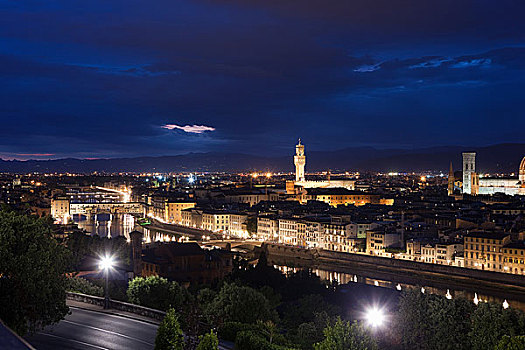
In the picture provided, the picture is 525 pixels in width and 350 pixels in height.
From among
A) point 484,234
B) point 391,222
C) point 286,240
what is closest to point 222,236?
point 286,240

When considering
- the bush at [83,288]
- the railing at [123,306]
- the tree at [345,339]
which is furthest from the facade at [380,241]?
the tree at [345,339]

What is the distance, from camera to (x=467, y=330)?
36.9 feet

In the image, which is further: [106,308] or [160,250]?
[160,250]

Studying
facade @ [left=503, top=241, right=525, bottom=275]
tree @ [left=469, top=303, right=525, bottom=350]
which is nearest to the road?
tree @ [left=469, top=303, right=525, bottom=350]

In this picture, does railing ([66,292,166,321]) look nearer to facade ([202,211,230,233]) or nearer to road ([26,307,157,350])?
road ([26,307,157,350])

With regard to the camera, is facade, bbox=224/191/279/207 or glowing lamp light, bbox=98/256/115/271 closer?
glowing lamp light, bbox=98/256/115/271

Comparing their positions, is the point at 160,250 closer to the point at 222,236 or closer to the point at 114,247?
the point at 114,247

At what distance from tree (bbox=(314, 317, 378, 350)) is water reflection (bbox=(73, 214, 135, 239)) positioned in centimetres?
3266

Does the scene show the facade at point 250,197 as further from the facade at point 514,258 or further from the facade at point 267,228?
the facade at point 514,258

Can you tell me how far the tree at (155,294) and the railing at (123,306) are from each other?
6.35 feet

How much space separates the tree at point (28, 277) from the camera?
8.22m

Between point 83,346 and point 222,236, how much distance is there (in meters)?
34.5

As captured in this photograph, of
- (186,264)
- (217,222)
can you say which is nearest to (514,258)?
(186,264)

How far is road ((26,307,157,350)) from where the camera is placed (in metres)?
8.18
